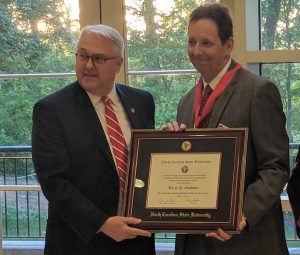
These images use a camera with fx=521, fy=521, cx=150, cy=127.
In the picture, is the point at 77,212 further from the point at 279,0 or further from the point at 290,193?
the point at 279,0

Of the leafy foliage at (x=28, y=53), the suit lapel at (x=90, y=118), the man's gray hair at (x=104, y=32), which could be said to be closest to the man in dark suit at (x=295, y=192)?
the suit lapel at (x=90, y=118)

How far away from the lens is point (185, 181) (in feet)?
5.82

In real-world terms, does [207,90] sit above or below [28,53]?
below

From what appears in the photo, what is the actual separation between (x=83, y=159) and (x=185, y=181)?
40 cm

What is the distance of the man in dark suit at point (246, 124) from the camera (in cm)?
174

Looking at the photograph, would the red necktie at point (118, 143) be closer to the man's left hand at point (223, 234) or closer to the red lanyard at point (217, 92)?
the red lanyard at point (217, 92)

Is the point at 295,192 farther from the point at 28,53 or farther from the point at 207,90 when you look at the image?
the point at 28,53

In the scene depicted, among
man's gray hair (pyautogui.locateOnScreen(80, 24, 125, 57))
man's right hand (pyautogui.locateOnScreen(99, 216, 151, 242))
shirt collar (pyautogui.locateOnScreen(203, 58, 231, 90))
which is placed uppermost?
man's gray hair (pyautogui.locateOnScreen(80, 24, 125, 57))

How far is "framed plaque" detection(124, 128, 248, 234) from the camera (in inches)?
67.6

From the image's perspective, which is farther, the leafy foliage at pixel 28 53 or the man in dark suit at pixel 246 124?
the leafy foliage at pixel 28 53

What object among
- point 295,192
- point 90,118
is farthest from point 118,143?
point 295,192

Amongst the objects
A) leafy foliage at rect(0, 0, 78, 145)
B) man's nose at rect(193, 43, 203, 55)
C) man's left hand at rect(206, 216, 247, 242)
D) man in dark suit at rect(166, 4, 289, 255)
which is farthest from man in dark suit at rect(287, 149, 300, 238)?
leafy foliage at rect(0, 0, 78, 145)

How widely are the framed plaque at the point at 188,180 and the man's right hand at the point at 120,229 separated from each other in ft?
0.08

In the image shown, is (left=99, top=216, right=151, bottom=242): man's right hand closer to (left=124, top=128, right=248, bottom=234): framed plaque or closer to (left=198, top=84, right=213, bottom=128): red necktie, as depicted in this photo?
(left=124, top=128, right=248, bottom=234): framed plaque
